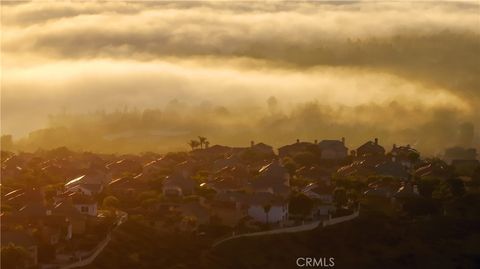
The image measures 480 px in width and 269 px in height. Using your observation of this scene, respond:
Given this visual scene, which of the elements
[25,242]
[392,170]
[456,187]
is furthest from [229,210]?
[392,170]

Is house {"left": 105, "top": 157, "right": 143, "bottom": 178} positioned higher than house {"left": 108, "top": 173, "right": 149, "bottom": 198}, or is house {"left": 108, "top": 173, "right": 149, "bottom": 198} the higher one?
house {"left": 108, "top": 173, "right": 149, "bottom": 198}

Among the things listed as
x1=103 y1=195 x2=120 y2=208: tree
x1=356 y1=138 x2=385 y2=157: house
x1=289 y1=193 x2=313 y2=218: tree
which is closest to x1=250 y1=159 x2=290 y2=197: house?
x1=289 y1=193 x2=313 y2=218: tree

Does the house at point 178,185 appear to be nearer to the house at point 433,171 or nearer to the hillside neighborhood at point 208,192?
the hillside neighborhood at point 208,192

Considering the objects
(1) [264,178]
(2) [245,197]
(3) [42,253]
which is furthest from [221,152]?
(3) [42,253]

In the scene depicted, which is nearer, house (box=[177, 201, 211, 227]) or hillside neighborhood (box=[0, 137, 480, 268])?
hillside neighborhood (box=[0, 137, 480, 268])

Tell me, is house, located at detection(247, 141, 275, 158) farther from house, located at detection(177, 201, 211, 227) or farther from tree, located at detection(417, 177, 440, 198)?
house, located at detection(177, 201, 211, 227)
